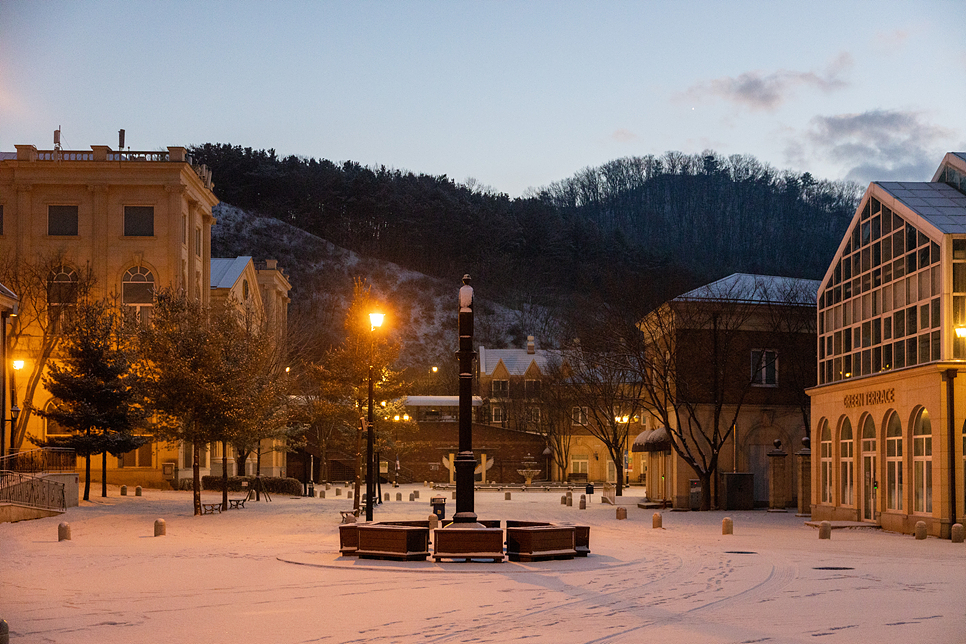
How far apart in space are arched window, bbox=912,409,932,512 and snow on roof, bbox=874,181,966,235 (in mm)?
5351

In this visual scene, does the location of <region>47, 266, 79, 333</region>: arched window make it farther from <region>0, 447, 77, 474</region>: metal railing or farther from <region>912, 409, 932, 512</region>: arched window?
<region>912, 409, 932, 512</region>: arched window

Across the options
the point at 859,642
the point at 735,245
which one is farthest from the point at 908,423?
the point at 735,245

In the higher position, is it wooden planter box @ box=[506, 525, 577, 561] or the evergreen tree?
the evergreen tree

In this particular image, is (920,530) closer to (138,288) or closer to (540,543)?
(540,543)

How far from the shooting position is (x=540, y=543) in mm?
20547

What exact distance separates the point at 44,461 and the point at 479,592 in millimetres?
27827

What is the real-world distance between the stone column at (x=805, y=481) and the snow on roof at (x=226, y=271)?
38.3 metres

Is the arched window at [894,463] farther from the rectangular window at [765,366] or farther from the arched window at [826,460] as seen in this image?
the rectangular window at [765,366]

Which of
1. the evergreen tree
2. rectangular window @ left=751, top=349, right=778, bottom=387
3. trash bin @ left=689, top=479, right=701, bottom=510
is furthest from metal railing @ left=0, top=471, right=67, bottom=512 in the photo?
rectangular window @ left=751, top=349, right=778, bottom=387

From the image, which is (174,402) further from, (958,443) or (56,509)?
(958,443)

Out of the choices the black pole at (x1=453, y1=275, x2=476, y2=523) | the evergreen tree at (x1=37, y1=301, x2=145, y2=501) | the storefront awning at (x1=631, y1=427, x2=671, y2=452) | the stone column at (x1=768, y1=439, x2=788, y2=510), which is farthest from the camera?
the storefront awning at (x1=631, y1=427, x2=671, y2=452)

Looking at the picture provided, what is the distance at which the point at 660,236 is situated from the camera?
172125 mm

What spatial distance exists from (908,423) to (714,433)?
15352mm

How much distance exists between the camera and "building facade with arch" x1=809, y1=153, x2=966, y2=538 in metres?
28.0
